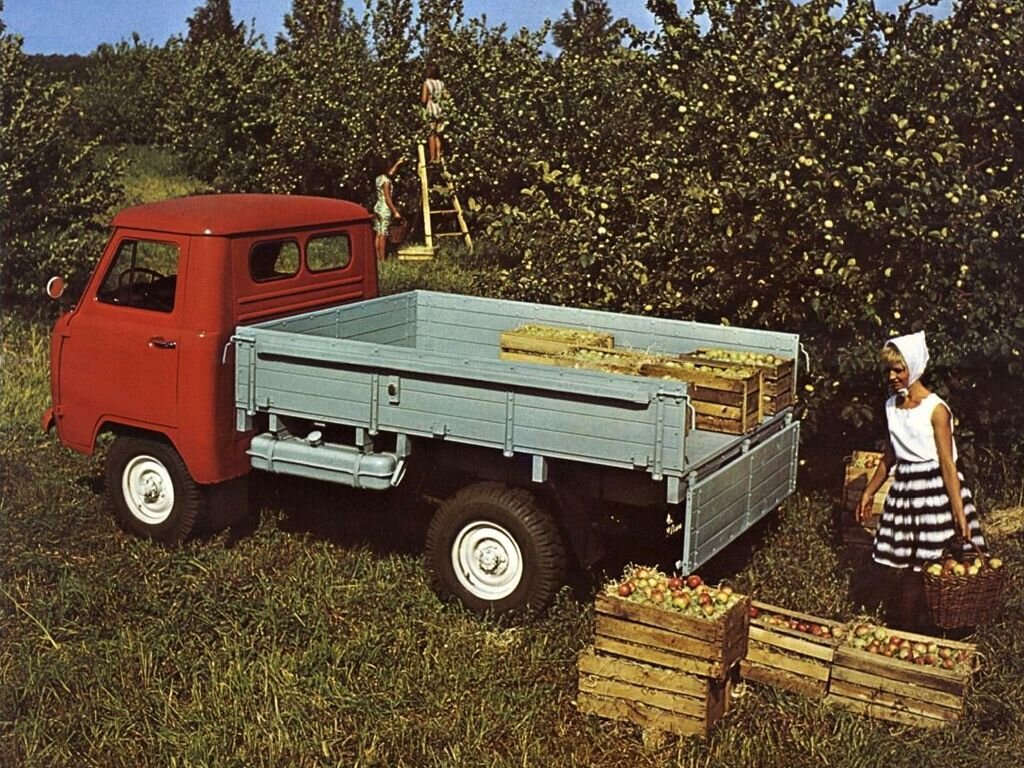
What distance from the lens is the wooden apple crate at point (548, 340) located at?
28.1 feet

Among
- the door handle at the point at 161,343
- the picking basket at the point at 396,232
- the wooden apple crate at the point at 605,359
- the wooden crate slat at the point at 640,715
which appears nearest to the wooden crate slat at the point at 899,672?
the wooden crate slat at the point at 640,715

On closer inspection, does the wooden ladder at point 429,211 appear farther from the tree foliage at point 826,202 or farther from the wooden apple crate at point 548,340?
the wooden apple crate at point 548,340

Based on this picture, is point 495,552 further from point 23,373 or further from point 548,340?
point 23,373

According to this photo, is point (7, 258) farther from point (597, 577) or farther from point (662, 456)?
point (662, 456)

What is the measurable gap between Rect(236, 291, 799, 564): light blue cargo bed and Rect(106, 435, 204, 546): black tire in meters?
0.74

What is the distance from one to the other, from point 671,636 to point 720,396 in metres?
A: 1.84

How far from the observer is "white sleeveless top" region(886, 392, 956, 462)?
22.4 ft

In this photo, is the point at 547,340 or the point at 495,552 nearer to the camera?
the point at 495,552

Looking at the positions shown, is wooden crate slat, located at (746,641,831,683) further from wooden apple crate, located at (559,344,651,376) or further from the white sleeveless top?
wooden apple crate, located at (559,344,651,376)

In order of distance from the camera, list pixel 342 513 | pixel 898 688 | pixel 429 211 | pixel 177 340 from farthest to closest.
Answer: pixel 429 211, pixel 342 513, pixel 177 340, pixel 898 688

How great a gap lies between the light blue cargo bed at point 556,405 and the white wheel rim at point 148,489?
0.91 meters

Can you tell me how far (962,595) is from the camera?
6.60 m

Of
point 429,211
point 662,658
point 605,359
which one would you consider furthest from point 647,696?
point 429,211

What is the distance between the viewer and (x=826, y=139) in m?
8.80
